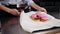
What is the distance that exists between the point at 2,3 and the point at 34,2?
0.25 m

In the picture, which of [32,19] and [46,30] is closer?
[46,30]

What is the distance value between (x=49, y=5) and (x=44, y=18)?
0.41 m

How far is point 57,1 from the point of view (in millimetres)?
1013

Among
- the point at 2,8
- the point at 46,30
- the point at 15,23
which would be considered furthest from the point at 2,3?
the point at 46,30

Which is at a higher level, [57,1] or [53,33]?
[57,1]

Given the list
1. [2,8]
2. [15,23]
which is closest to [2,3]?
[2,8]

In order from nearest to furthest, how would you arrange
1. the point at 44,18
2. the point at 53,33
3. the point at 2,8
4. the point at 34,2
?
the point at 53,33 → the point at 44,18 → the point at 2,8 → the point at 34,2

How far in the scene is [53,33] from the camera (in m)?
0.46

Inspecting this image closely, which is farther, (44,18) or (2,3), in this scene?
(2,3)

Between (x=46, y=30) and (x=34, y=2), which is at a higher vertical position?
(x=34, y=2)

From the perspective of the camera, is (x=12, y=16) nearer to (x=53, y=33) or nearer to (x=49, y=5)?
(x=53, y=33)

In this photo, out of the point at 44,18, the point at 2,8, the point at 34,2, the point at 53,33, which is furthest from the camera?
the point at 34,2

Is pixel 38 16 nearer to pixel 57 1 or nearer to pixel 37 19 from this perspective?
pixel 37 19

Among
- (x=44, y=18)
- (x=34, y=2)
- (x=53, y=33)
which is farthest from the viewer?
(x=34, y=2)
